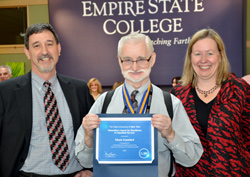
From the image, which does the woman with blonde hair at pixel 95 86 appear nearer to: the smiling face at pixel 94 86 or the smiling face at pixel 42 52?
the smiling face at pixel 94 86

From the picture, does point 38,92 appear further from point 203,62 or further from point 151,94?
point 203,62

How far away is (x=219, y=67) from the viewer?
254cm

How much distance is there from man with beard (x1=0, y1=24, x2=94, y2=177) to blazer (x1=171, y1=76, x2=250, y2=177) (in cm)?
94

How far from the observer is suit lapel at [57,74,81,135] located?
220 centimetres

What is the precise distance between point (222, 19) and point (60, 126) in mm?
5844

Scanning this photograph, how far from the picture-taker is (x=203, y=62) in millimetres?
2412

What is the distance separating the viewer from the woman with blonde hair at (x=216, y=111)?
2.27 metres

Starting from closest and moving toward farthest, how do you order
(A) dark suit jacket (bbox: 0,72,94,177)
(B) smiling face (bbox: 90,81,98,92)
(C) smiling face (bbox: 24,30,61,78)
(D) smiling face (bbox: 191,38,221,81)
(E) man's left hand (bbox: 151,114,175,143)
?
1. (E) man's left hand (bbox: 151,114,175,143)
2. (A) dark suit jacket (bbox: 0,72,94,177)
3. (C) smiling face (bbox: 24,30,61,78)
4. (D) smiling face (bbox: 191,38,221,81)
5. (B) smiling face (bbox: 90,81,98,92)

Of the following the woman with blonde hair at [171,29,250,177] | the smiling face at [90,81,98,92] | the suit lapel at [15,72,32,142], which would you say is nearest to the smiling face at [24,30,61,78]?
the suit lapel at [15,72,32,142]

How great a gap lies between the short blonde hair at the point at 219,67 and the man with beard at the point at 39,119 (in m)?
1.08

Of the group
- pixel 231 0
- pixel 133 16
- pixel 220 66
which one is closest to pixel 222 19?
pixel 231 0

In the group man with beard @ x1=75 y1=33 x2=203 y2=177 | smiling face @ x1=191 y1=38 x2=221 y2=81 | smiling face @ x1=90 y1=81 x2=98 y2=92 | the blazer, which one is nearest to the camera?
man with beard @ x1=75 y1=33 x2=203 y2=177

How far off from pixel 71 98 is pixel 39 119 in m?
0.32

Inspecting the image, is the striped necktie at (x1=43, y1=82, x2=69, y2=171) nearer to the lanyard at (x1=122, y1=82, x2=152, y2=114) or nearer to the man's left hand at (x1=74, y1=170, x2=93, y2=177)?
the man's left hand at (x1=74, y1=170, x2=93, y2=177)
